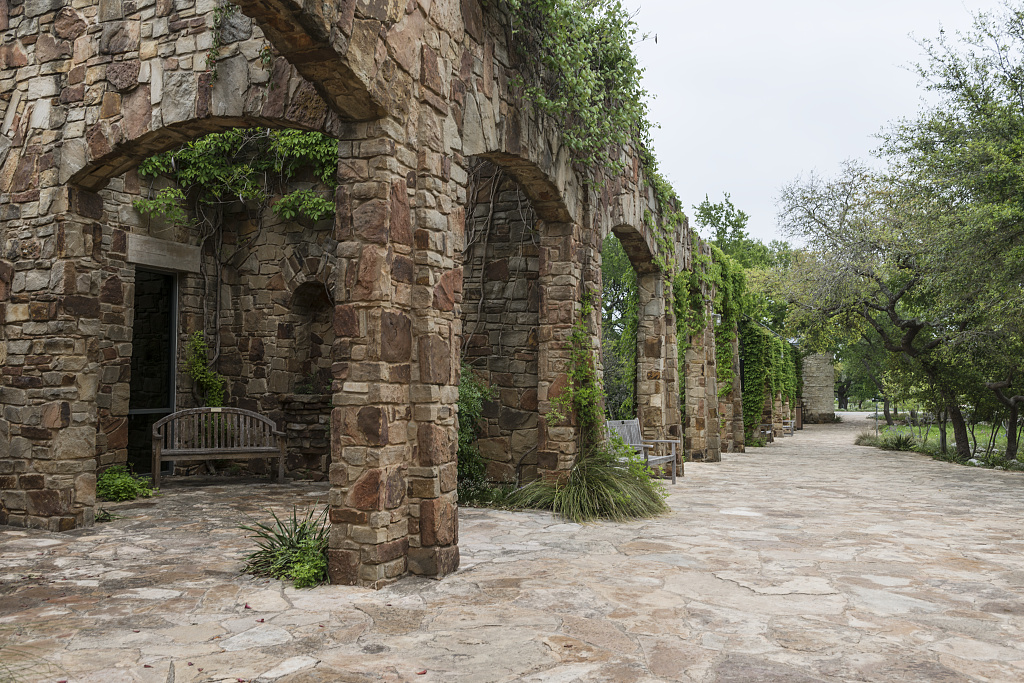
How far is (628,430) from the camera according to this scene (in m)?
9.30

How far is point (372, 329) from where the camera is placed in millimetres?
4309

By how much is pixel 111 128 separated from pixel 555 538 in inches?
182

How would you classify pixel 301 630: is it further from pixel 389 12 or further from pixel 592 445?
pixel 592 445

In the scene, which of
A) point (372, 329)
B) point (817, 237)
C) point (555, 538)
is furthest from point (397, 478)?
point (817, 237)

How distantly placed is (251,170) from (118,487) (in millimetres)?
3980

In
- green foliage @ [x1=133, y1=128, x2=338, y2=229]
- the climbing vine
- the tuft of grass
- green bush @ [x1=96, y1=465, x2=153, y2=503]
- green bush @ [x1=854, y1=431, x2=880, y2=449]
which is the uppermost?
green foliage @ [x1=133, y1=128, x2=338, y2=229]

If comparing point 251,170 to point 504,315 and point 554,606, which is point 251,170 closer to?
point 504,315

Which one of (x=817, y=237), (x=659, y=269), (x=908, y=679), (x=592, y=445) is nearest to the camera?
(x=908, y=679)

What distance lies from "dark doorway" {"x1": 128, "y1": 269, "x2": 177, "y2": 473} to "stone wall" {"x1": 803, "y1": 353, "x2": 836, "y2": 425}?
2787cm

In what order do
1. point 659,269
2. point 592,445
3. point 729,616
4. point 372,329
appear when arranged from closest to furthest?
point 729,616, point 372,329, point 592,445, point 659,269

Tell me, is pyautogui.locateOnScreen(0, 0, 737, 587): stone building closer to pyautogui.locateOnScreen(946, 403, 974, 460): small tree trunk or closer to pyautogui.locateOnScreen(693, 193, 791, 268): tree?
pyautogui.locateOnScreen(946, 403, 974, 460): small tree trunk

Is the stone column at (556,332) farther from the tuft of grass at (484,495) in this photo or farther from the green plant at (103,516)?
the green plant at (103,516)

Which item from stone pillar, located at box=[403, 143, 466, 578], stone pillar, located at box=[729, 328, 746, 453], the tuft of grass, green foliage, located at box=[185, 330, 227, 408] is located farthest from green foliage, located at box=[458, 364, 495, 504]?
stone pillar, located at box=[729, 328, 746, 453]

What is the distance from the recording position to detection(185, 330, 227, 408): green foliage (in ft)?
30.4
